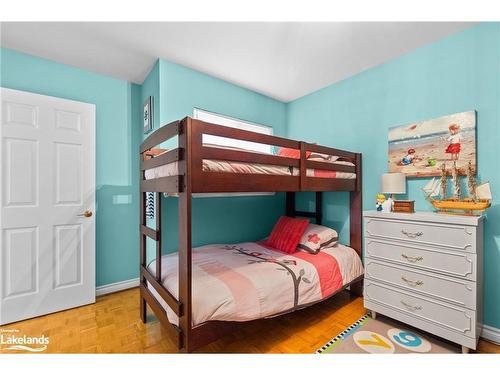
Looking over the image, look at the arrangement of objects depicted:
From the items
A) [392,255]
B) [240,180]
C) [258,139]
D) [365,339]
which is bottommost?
[365,339]

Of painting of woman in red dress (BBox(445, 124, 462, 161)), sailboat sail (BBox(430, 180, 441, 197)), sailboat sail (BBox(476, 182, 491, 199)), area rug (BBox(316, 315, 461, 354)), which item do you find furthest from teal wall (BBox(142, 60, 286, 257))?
sailboat sail (BBox(476, 182, 491, 199))

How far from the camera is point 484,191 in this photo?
1622mm

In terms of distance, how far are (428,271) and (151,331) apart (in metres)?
2.22

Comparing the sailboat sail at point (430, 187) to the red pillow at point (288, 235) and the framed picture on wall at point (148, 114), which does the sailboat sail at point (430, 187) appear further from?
the framed picture on wall at point (148, 114)

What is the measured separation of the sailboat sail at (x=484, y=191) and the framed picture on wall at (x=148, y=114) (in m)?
2.93

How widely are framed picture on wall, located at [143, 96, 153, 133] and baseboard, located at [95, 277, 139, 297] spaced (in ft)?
5.93

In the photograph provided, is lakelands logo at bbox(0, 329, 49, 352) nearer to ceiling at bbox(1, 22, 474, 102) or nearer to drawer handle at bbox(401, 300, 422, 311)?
ceiling at bbox(1, 22, 474, 102)

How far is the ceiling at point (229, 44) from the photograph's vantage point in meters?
1.82

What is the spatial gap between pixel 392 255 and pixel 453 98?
1440 millimetres

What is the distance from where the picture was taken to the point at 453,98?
1924 mm
